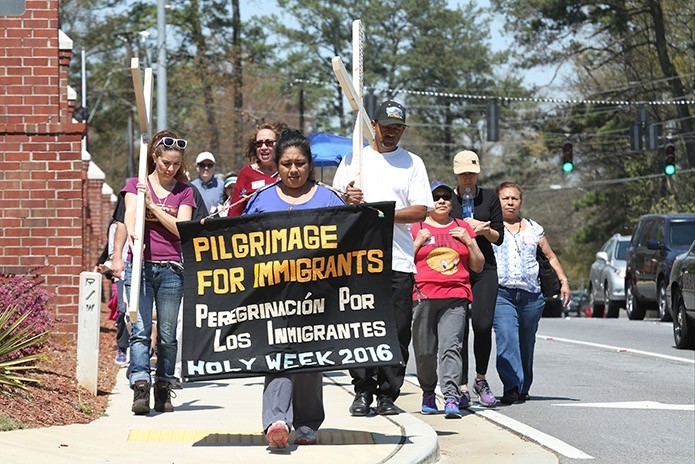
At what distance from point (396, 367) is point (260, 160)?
229 centimetres

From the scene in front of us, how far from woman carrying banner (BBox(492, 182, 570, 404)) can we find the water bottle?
85 centimetres

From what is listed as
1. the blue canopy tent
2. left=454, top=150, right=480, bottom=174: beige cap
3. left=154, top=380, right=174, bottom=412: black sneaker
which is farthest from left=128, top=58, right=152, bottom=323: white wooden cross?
the blue canopy tent

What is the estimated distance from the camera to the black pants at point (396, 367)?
956 cm

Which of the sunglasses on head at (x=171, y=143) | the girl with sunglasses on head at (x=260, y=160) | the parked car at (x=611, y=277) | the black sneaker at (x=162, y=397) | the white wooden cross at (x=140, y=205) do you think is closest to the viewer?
the white wooden cross at (x=140, y=205)

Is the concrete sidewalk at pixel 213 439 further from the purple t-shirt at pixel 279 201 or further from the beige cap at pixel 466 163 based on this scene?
the beige cap at pixel 466 163

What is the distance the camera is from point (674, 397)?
1280 cm

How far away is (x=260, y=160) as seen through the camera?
36.9ft

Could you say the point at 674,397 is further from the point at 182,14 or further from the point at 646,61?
the point at 182,14

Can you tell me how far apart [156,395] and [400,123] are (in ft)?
8.39

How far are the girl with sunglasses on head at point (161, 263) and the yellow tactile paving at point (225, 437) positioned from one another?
1011 millimetres

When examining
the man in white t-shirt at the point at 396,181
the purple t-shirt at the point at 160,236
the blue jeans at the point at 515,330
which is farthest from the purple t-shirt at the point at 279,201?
the blue jeans at the point at 515,330

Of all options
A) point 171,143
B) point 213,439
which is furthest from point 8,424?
point 171,143

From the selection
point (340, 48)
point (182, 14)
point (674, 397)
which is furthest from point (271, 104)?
point (674, 397)

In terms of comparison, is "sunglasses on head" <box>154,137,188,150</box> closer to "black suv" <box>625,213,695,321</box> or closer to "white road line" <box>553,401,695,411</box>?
"white road line" <box>553,401,695,411</box>
